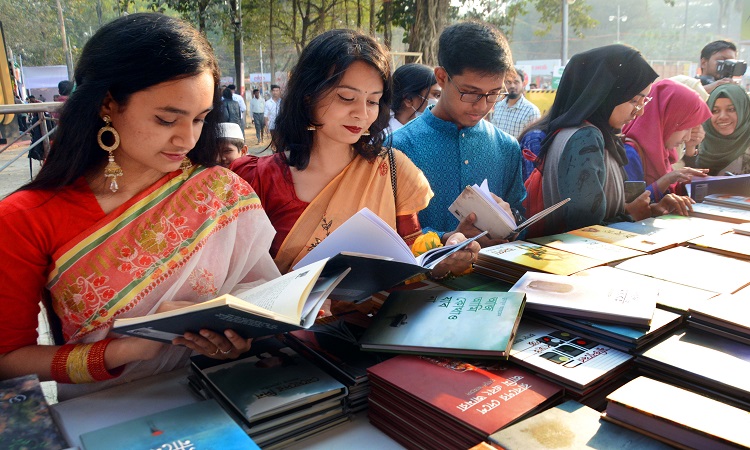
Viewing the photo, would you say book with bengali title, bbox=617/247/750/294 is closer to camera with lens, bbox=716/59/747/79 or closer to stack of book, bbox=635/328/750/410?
stack of book, bbox=635/328/750/410

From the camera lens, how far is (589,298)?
135 cm

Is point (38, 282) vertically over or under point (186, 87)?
under

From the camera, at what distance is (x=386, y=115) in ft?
6.47

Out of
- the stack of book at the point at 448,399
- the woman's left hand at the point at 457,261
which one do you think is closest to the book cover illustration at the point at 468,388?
the stack of book at the point at 448,399

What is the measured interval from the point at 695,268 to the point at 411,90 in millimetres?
2473

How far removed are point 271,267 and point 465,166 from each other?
1.16 meters

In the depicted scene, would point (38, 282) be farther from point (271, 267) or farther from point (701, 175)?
point (701, 175)

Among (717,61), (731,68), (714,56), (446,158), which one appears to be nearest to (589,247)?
(446,158)

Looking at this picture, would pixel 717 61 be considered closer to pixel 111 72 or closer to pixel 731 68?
pixel 731 68

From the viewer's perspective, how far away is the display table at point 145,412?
3.53ft

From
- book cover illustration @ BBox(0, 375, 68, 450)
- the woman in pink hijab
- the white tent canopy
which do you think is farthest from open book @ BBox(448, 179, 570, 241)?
the white tent canopy

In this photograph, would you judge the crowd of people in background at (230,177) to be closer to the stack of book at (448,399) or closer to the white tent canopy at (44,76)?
the stack of book at (448,399)

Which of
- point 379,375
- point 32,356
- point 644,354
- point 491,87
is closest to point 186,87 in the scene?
point 32,356

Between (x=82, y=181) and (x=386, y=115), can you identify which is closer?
(x=82, y=181)
